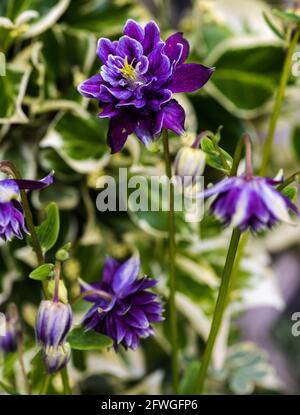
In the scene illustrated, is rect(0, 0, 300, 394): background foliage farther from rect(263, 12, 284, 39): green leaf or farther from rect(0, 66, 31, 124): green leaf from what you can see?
rect(263, 12, 284, 39): green leaf

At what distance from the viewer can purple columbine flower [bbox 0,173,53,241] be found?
0.40 m

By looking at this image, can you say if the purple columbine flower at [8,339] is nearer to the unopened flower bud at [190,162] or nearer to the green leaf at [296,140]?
the unopened flower bud at [190,162]

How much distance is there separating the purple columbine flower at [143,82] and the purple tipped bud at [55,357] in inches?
5.0

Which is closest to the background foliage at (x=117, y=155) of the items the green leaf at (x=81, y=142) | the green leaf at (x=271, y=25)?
the green leaf at (x=81, y=142)

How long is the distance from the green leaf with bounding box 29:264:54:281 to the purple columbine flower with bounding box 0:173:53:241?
0.03 m

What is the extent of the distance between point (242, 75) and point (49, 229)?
40 centimetres

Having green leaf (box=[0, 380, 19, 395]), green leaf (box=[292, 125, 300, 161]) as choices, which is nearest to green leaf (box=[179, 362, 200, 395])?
green leaf (box=[0, 380, 19, 395])

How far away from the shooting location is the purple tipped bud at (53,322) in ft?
1.38

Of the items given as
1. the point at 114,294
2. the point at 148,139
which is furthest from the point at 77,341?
the point at 148,139

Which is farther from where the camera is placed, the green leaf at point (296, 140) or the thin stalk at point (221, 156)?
the green leaf at point (296, 140)

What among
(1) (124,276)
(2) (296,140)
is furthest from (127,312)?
(2) (296,140)

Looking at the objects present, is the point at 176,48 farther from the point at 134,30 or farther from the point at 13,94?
the point at 13,94

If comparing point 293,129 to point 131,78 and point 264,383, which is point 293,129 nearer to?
point 264,383

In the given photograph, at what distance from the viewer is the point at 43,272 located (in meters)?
0.43
